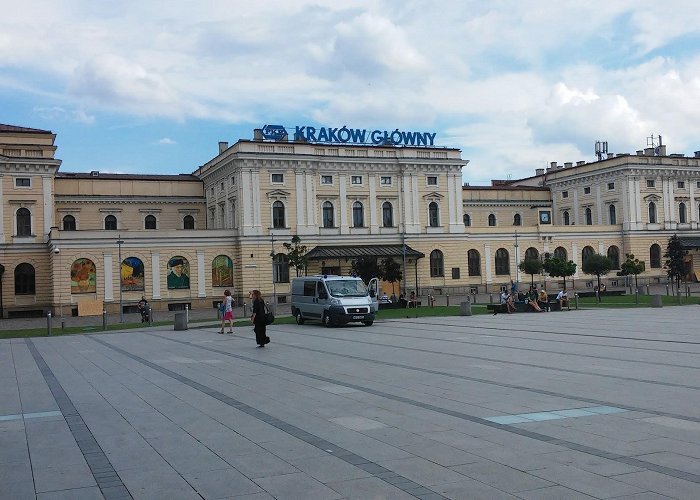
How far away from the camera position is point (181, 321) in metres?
34.2

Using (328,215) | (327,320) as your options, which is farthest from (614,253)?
(327,320)

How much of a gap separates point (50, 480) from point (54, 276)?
49.8m

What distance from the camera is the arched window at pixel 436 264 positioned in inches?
2670

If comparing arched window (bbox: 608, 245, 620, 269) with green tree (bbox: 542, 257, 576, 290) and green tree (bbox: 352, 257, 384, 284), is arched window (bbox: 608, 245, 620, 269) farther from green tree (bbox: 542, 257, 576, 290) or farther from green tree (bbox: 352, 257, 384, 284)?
green tree (bbox: 352, 257, 384, 284)

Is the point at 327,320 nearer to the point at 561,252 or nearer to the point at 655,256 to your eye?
the point at 561,252

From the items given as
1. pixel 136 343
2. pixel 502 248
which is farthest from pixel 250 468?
pixel 502 248

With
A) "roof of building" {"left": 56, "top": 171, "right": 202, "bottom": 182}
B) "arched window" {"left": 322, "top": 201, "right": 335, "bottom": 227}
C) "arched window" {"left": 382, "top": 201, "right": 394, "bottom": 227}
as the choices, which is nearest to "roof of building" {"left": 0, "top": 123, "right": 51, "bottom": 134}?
"roof of building" {"left": 56, "top": 171, "right": 202, "bottom": 182}

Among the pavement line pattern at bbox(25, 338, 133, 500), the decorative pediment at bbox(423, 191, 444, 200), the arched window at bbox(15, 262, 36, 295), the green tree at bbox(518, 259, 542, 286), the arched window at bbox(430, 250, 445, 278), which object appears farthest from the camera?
the decorative pediment at bbox(423, 191, 444, 200)

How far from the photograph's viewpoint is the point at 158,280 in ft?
189

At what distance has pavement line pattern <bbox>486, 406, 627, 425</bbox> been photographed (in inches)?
425

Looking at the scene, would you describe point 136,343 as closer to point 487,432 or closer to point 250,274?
point 487,432

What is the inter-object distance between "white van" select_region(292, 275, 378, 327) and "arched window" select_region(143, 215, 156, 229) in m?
36.7

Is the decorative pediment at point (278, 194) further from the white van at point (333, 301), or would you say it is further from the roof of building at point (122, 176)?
the white van at point (333, 301)

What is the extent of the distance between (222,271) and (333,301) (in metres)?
28.9
